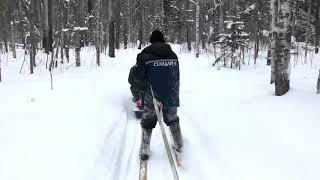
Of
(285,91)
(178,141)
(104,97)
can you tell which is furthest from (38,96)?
(285,91)

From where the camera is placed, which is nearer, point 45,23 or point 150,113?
point 150,113

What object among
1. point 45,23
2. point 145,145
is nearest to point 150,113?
point 145,145

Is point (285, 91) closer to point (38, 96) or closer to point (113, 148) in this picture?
point (113, 148)

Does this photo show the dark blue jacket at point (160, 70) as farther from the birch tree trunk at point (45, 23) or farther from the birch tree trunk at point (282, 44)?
the birch tree trunk at point (45, 23)

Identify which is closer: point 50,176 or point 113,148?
point 50,176

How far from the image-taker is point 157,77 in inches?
237

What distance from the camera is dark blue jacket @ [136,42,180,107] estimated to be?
19.7ft

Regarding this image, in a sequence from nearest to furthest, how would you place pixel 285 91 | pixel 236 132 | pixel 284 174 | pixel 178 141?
pixel 284 174 < pixel 178 141 < pixel 236 132 < pixel 285 91

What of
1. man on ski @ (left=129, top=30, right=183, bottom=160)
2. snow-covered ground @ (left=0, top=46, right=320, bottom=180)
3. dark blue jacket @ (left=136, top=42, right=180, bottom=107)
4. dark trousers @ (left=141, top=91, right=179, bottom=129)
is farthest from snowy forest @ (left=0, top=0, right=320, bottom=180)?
dark blue jacket @ (left=136, top=42, right=180, bottom=107)

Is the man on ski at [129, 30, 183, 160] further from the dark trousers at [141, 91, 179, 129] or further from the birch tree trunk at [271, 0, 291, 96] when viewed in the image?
the birch tree trunk at [271, 0, 291, 96]

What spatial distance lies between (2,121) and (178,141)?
3.10m

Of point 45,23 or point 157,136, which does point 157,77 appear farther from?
point 45,23

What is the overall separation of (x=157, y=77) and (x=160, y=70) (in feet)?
0.39

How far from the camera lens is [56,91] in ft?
33.0
